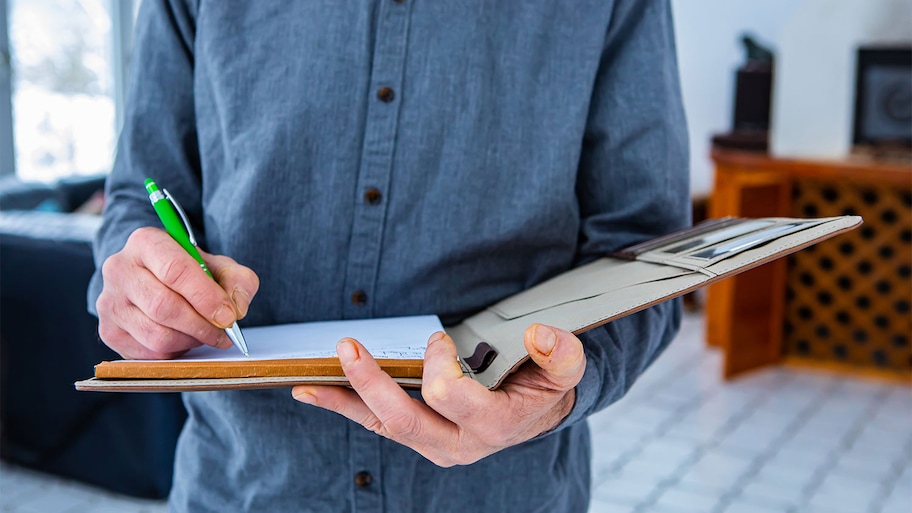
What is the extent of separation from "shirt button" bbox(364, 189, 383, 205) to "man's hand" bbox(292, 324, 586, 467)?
0.21m

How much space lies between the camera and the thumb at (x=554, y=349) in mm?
513

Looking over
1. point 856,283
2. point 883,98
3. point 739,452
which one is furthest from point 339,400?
point 883,98

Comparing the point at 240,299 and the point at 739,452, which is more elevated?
the point at 240,299

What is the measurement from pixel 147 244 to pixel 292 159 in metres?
0.15

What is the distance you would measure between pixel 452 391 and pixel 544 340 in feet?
0.19

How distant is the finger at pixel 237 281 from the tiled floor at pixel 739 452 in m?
2.01

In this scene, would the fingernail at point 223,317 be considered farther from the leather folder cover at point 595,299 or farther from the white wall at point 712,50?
the white wall at point 712,50

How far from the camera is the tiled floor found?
2520 mm

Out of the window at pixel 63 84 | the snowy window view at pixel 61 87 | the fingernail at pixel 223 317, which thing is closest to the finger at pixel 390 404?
the fingernail at pixel 223 317

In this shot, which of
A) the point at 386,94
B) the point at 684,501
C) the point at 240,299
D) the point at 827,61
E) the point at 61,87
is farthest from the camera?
the point at 61,87

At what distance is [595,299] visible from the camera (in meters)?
0.59

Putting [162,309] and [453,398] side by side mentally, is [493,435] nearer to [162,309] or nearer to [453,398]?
[453,398]

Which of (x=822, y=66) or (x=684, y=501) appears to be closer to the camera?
(x=684, y=501)

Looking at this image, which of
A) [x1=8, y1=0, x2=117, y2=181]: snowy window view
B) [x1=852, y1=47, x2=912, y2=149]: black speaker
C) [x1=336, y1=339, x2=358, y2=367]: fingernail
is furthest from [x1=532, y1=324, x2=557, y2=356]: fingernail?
[x1=8, y1=0, x2=117, y2=181]: snowy window view
